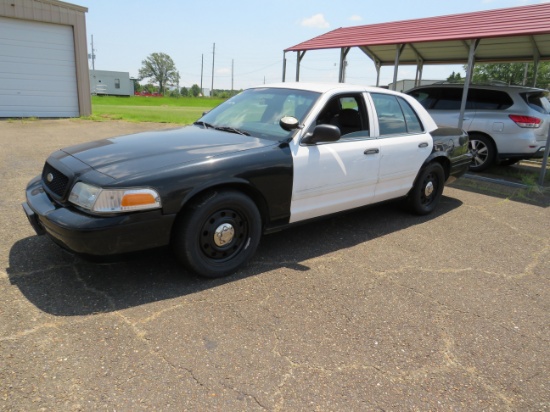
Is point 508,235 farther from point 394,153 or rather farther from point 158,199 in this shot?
point 158,199

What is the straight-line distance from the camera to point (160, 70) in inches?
4483

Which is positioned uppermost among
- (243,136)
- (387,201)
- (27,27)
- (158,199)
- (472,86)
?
(27,27)

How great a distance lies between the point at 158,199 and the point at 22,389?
1359mm

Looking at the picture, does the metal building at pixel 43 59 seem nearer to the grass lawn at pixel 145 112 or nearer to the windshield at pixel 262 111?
the grass lawn at pixel 145 112

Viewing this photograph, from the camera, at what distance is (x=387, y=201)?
4836mm

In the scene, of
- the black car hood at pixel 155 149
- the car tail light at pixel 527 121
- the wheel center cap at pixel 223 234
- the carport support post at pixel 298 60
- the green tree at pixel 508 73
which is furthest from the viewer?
the green tree at pixel 508 73

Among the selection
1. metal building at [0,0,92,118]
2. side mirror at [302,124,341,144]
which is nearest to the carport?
side mirror at [302,124,341,144]

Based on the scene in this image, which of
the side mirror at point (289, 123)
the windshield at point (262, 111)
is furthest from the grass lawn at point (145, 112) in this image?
the side mirror at point (289, 123)

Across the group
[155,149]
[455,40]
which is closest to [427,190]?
[155,149]

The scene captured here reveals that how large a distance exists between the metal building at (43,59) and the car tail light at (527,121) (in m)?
14.6

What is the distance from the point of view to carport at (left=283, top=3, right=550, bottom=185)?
7.91 m

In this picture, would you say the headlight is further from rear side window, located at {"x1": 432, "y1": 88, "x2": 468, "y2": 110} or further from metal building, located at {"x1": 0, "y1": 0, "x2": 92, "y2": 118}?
metal building, located at {"x1": 0, "y1": 0, "x2": 92, "y2": 118}

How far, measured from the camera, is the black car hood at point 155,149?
3.05 metres

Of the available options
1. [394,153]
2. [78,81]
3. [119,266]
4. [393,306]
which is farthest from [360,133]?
[78,81]
